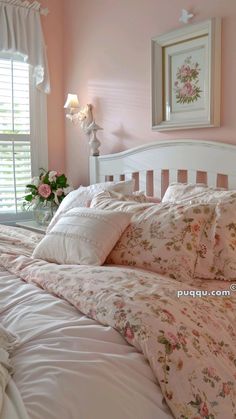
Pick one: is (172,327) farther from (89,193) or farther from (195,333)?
(89,193)

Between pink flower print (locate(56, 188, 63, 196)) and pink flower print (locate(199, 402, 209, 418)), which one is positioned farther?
pink flower print (locate(56, 188, 63, 196))

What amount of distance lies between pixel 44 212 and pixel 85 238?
1.51m

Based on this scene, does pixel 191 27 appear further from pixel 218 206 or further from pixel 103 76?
pixel 218 206

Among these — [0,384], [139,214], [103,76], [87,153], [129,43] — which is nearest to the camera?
[0,384]

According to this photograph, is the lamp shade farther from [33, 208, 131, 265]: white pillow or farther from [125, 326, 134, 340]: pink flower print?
[125, 326, 134, 340]: pink flower print

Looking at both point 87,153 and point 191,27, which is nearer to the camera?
point 191,27

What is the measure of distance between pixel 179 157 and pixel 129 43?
3.23 ft

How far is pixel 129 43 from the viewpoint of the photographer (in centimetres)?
290

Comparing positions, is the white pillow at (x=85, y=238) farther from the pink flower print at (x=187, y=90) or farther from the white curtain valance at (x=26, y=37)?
the white curtain valance at (x=26, y=37)

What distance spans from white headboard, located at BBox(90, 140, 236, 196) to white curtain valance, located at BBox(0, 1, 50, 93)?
881 millimetres

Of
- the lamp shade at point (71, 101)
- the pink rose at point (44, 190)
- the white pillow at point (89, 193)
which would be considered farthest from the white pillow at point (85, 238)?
the lamp shade at point (71, 101)

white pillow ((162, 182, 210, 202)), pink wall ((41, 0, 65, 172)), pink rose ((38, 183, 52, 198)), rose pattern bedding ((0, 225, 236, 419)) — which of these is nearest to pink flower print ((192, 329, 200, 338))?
rose pattern bedding ((0, 225, 236, 419))

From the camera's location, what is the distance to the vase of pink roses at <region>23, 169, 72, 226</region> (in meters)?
3.16

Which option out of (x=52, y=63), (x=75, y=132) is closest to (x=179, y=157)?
(x=75, y=132)
